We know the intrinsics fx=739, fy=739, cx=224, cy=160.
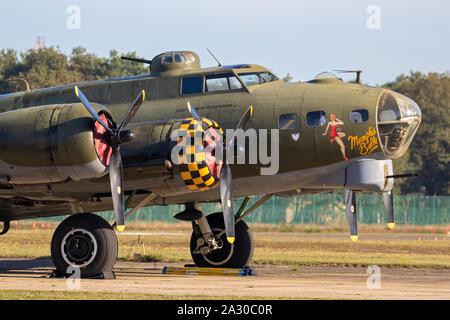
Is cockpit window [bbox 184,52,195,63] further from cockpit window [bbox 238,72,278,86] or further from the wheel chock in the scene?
the wheel chock

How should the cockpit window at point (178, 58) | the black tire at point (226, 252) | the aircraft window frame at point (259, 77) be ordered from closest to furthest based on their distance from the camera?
the aircraft window frame at point (259, 77), the cockpit window at point (178, 58), the black tire at point (226, 252)

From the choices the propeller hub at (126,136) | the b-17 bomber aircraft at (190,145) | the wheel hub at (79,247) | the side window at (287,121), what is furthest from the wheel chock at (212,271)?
the propeller hub at (126,136)

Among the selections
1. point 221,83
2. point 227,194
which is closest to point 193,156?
point 227,194

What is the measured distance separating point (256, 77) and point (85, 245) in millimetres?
6608

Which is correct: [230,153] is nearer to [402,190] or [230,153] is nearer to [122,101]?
[122,101]

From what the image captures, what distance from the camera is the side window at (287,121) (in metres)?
19.2

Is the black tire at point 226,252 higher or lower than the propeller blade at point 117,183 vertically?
lower

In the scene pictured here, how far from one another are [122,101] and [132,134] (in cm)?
341

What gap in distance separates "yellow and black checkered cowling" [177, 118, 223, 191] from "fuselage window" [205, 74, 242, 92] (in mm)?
2342

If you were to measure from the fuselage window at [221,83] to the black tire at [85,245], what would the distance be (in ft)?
15.9

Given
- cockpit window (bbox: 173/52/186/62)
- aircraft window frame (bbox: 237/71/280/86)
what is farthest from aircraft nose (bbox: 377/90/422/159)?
cockpit window (bbox: 173/52/186/62)

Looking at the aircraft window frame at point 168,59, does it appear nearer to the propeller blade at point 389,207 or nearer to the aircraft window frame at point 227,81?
the aircraft window frame at point 227,81
